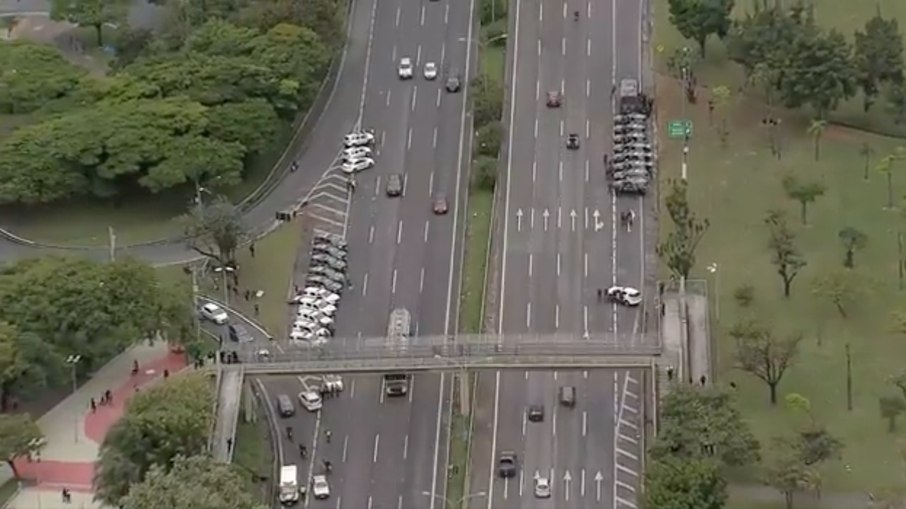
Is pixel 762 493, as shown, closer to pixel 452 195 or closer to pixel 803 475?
pixel 803 475

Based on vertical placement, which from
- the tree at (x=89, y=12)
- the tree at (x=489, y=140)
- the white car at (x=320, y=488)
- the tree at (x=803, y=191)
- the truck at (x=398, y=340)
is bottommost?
the white car at (x=320, y=488)

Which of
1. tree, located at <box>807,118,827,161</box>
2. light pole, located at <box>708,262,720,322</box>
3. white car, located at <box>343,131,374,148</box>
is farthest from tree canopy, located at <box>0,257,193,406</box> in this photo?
tree, located at <box>807,118,827,161</box>

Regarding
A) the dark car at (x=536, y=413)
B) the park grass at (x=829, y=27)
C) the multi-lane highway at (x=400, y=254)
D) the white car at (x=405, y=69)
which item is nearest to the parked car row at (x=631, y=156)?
the park grass at (x=829, y=27)

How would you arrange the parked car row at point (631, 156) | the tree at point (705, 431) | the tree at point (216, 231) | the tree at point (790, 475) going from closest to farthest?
the tree at point (790, 475)
the tree at point (705, 431)
the tree at point (216, 231)
the parked car row at point (631, 156)

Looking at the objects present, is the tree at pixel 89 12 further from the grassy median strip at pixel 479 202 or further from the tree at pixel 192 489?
the tree at pixel 192 489

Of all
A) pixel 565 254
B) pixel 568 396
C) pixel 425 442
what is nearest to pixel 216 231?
pixel 425 442

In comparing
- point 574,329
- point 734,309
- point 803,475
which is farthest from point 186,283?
point 803,475
